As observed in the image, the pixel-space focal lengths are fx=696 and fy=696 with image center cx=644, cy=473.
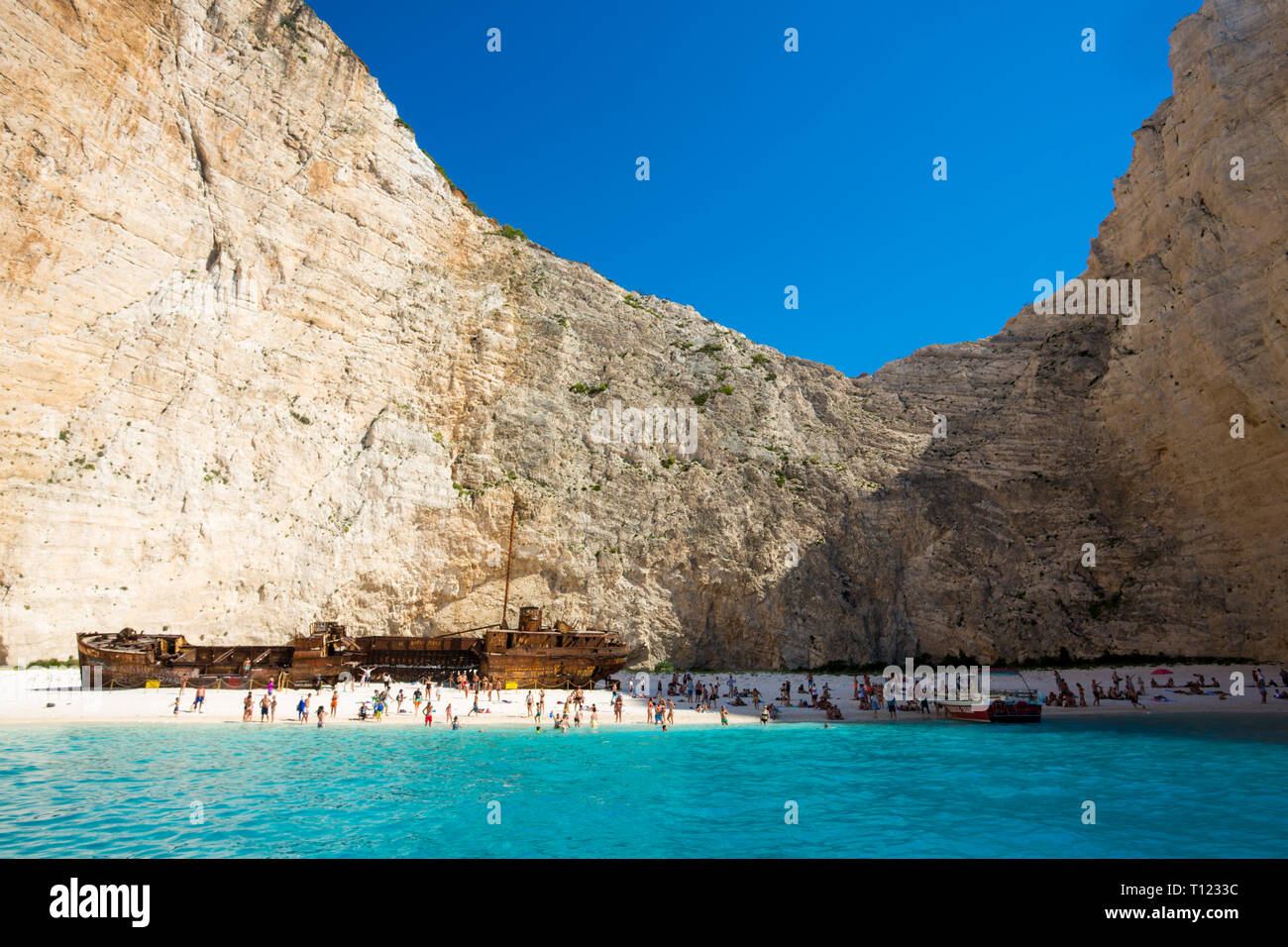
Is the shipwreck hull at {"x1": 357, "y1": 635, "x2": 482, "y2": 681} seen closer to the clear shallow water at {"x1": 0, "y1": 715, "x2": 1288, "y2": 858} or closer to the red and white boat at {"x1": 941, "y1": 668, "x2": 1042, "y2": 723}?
the clear shallow water at {"x1": 0, "y1": 715, "x2": 1288, "y2": 858}

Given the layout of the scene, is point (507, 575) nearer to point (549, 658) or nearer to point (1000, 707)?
point (549, 658)

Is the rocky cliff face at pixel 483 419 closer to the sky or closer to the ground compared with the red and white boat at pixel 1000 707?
closer to the sky

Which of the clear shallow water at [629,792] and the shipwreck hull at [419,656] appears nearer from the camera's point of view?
the clear shallow water at [629,792]

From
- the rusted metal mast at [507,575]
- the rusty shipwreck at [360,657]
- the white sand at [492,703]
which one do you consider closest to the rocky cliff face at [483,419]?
the rusted metal mast at [507,575]

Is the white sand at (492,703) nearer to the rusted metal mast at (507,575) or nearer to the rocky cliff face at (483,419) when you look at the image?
the rocky cliff face at (483,419)

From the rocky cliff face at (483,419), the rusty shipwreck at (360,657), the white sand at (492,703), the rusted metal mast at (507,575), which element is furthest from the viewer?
the rusted metal mast at (507,575)

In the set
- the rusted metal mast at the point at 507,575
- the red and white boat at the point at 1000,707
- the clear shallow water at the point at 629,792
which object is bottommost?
the red and white boat at the point at 1000,707

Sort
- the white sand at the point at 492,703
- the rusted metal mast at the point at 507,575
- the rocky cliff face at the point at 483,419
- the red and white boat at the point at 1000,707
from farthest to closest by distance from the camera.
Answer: the rusted metal mast at the point at 507,575 < the rocky cliff face at the point at 483,419 < the red and white boat at the point at 1000,707 < the white sand at the point at 492,703

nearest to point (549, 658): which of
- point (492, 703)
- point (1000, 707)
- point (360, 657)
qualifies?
point (492, 703)
